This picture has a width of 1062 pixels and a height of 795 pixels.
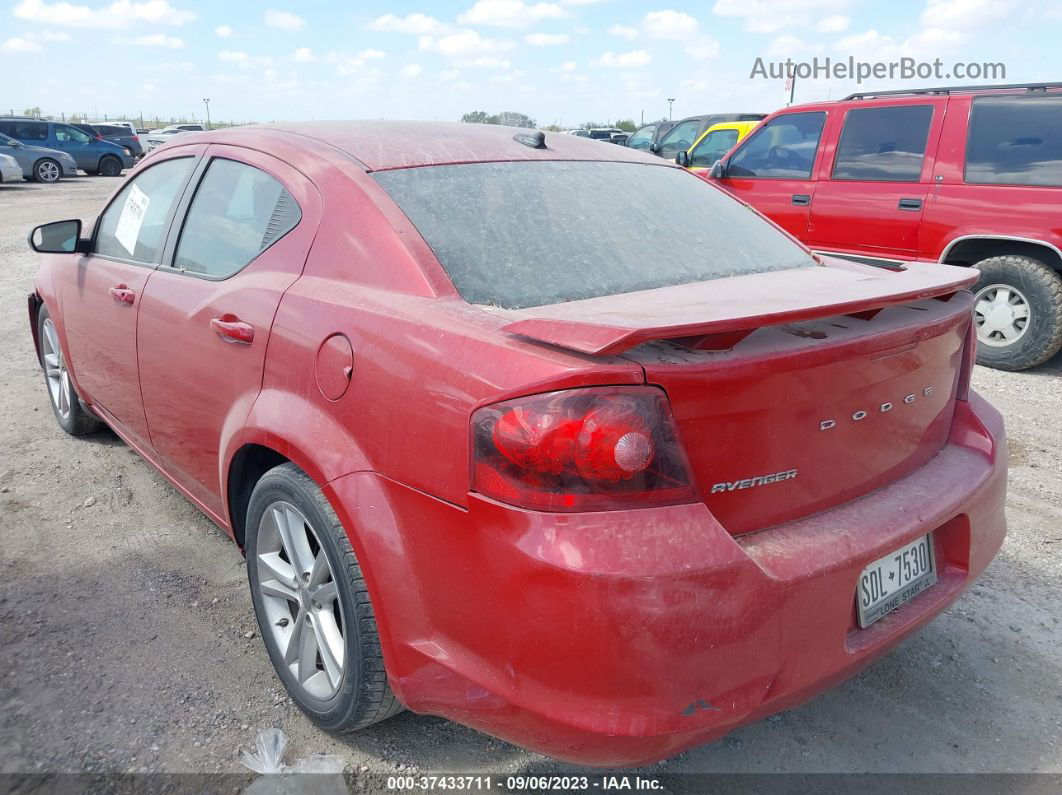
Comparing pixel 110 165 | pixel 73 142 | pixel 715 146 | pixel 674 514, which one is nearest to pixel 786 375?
pixel 674 514

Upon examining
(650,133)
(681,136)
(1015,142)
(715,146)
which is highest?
(650,133)

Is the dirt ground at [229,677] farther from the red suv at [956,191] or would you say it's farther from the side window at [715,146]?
the side window at [715,146]

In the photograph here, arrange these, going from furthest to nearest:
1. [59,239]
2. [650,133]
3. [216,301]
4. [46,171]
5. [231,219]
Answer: [46,171]
[650,133]
[59,239]
[231,219]
[216,301]

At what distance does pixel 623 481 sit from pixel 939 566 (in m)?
1.07

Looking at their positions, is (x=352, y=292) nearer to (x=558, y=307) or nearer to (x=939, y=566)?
(x=558, y=307)

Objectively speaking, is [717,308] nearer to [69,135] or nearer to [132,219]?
[132,219]

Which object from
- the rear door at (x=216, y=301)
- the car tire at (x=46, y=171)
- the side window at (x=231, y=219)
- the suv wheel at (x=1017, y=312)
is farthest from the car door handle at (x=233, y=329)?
the car tire at (x=46, y=171)

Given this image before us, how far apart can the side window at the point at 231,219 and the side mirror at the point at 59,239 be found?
101 cm

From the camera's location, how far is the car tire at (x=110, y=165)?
25.4m

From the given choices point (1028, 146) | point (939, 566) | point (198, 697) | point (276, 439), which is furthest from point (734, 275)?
point (1028, 146)

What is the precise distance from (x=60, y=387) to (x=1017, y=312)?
6269 millimetres

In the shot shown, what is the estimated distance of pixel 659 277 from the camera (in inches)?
90.7

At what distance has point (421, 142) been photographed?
2.60 metres

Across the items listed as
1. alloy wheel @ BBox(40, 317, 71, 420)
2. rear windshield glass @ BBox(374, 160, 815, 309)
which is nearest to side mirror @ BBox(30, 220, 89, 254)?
alloy wheel @ BBox(40, 317, 71, 420)
